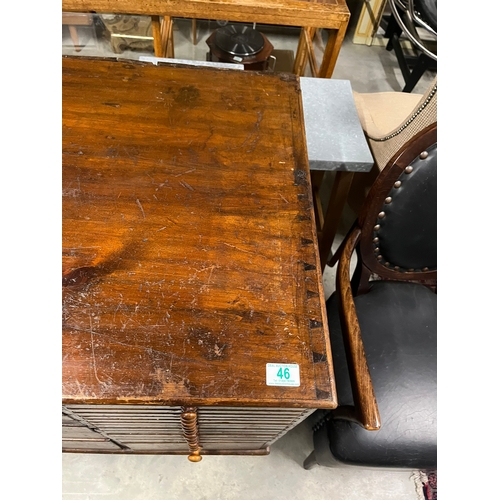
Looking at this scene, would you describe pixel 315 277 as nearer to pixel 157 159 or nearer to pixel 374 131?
pixel 157 159

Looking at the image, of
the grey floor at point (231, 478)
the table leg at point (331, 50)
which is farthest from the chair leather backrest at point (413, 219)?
the table leg at point (331, 50)

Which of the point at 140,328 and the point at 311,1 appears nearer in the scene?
the point at 140,328

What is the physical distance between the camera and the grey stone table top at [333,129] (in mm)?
1108

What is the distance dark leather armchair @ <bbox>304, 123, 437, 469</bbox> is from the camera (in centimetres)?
77

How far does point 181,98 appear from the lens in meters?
0.91

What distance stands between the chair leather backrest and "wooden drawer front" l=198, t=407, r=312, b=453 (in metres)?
0.43

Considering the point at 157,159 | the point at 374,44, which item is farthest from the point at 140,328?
the point at 374,44

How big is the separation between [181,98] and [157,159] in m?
0.21

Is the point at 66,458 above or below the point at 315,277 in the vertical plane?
below

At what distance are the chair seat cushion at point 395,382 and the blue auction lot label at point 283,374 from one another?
13.6 inches

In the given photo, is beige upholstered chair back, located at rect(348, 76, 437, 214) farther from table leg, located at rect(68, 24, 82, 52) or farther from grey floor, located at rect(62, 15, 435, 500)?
table leg, located at rect(68, 24, 82, 52)

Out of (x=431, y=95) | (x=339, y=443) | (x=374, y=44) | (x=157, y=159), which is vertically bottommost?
(x=339, y=443)

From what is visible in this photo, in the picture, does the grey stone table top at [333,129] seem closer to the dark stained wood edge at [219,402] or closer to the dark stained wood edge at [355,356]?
the dark stained wood edge at [355,356]
